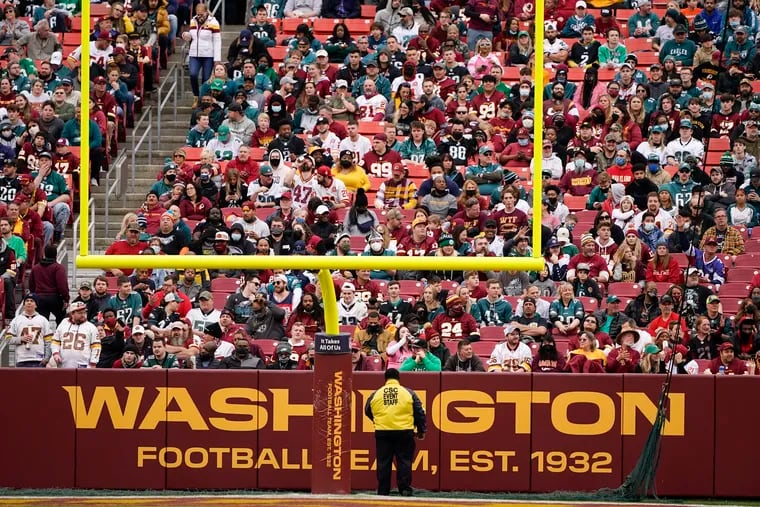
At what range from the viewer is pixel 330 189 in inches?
659

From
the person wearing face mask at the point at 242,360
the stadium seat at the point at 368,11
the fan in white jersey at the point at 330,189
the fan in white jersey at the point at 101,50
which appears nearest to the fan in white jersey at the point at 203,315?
the person wearing face mask at the point at 242,360

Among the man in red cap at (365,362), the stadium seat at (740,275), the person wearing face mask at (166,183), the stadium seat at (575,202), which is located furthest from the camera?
the person wearing face mask at (166,183)

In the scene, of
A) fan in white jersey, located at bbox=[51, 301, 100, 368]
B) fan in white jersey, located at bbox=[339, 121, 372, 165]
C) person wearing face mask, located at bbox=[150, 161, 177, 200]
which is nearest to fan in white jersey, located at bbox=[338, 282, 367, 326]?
fan in white jersey, located at bbox=[51, 301, 100, 368]

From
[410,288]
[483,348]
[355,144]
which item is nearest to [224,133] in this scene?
[355,144]

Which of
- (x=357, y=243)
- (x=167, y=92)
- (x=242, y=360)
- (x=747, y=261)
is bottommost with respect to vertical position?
(x=242, y=360)

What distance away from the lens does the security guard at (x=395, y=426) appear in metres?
13.7

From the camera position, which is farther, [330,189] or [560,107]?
[560,107]

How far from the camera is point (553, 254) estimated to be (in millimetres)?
16266

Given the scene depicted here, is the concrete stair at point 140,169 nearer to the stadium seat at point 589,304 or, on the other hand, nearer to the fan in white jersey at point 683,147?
the stadium seat at point 589,304

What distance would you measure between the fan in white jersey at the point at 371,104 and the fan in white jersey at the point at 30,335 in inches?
202

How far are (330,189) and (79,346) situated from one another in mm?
3105

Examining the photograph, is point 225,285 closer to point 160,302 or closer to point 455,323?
point 160,302

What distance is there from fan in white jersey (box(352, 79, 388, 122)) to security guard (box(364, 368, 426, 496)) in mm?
5708

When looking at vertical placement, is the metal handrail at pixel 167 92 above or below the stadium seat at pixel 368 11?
below
